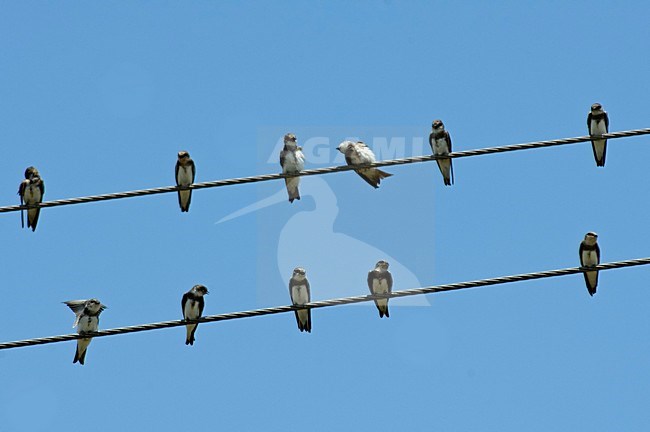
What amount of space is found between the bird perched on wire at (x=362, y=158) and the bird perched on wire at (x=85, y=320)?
2.79m

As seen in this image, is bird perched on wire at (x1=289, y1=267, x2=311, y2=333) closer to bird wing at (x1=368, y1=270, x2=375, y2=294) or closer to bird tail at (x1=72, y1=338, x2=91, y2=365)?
bird wing at (x1=368, y1=270, x2=375, y2=294)

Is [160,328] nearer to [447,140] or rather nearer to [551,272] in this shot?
[551,272]

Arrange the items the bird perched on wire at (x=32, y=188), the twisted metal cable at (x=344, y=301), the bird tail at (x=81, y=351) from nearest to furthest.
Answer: the twisted metal cable at (x=344, y=301) < the bird tail at (x=81, y=351) < the bird perched on wire at (x=32, y=188)

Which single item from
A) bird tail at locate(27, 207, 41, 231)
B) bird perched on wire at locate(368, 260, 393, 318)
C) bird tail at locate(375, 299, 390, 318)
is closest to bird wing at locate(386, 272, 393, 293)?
bird perched on wire at locate(368, 260, 393, 318)

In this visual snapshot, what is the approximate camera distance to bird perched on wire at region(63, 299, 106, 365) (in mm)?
13047

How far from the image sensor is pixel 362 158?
13562 millimetres

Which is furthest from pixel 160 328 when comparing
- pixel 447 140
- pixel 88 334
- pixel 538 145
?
pixel 447 140

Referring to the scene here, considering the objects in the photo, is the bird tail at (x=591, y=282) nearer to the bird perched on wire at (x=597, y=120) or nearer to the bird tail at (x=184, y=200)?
the bird perched on wire at (x=597, y=120)

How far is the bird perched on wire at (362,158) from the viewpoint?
13.4 m

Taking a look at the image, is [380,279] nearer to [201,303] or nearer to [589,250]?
[201,303]

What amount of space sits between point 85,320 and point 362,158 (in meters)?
3.07

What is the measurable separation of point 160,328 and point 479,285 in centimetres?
230

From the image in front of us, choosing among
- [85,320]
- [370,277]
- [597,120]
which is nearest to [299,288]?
[370,277]

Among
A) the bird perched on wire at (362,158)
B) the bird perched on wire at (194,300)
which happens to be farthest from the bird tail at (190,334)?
the bird perched on wire at (362,158)
